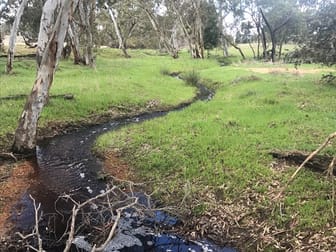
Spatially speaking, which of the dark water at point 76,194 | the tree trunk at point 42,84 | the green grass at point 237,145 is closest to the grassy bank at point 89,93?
the tree trunk at point 42,84

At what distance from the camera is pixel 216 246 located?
7785 mm

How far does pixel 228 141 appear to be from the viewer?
1220 cm

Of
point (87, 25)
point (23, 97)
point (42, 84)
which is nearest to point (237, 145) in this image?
point (42, 84)

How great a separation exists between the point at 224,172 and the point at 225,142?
1.96 metres

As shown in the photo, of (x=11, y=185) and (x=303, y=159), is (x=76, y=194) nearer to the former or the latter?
(x=11, y=185)

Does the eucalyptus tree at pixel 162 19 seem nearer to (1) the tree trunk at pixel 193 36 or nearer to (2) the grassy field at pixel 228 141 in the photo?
(1) the tree trunk at pixel 193 36

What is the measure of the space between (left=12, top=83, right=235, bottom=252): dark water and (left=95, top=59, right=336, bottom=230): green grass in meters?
0.99

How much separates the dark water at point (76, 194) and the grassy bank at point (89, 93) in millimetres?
1688

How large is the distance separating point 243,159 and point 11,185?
614 centimetres

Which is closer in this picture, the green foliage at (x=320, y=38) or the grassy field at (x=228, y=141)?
the grassy field at (x=228, y=141)

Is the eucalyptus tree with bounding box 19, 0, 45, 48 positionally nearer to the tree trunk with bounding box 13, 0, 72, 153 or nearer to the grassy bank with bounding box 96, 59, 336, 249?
the grassy bank with bounding box 96, 59, 336, 249

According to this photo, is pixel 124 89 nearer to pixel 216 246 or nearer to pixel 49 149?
pixel 49 149

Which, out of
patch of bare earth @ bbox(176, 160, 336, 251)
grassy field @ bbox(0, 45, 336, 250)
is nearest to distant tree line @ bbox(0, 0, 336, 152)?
grassy field @ bbox(0, 45, 336, 250)

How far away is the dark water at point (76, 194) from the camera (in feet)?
25.6
